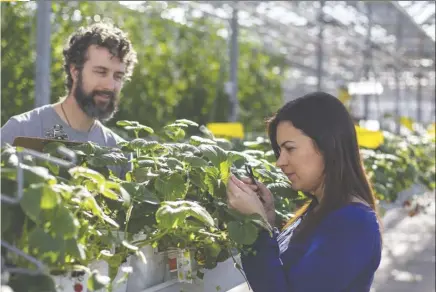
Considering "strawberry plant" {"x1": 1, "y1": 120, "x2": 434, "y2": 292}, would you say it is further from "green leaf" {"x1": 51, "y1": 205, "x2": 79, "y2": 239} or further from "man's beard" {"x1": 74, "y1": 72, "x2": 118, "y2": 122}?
"man's beard" {"x1": 74, "y1": 72, "x2": 118, "y2": 122}

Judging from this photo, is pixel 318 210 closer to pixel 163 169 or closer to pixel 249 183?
pixel 249 183

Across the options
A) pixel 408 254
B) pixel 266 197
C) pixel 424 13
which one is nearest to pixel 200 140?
pixel 266 197

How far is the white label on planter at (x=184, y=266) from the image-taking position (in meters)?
1.96

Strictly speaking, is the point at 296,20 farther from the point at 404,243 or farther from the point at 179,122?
the point at 179,122

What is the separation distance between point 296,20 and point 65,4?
23.4ft

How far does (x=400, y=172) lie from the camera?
4930mm

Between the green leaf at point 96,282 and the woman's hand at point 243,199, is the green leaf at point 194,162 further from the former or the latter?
the green leaf at point 96,282

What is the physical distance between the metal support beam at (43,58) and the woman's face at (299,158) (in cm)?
281

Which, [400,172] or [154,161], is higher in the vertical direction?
[154,161]

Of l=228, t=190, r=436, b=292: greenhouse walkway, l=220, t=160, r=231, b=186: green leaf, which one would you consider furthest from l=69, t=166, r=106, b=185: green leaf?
l=228, t=190, r=436, b=292: greenhouse walkway

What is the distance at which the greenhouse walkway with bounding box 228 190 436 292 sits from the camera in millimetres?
6449

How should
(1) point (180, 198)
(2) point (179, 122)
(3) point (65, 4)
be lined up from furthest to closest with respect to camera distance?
(3) point (65, 4) → (2) point (179, 122) → (1) point (180, 198)

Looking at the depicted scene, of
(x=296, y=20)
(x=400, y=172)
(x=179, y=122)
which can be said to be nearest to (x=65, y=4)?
(x=400, y=172)

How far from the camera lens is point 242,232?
72.1 inches
